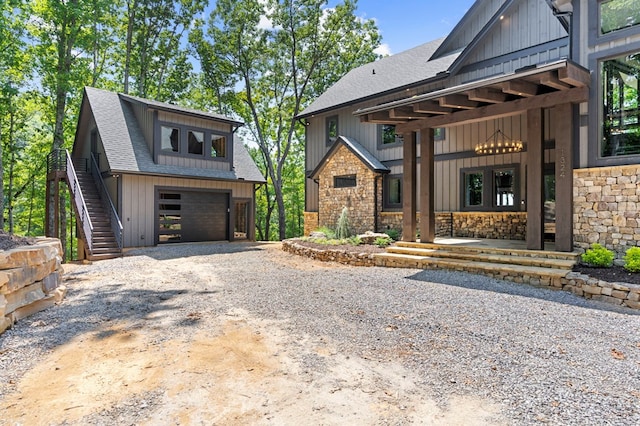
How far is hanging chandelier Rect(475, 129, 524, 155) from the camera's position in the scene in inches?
377

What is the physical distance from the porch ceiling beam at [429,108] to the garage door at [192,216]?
9991mm

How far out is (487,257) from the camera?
7.32 meters

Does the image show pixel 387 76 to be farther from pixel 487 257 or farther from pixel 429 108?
pixel 487 257

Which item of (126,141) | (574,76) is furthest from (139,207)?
(574,76)

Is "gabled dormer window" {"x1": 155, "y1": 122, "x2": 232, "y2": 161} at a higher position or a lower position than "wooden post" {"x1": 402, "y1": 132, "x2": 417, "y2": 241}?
higher

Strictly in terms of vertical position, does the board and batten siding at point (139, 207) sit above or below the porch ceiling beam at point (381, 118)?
below

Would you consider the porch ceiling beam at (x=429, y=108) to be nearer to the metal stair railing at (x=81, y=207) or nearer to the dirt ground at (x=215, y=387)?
the dirt ground at (x=215, y=387)

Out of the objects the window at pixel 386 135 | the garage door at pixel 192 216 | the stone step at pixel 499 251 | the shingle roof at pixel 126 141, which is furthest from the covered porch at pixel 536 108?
the garage door at pixel 192 216

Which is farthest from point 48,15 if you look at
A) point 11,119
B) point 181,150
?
point 181,150

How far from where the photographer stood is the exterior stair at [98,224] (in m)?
10.9

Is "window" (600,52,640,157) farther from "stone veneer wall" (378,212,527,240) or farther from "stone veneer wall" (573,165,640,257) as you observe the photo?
"stone veneer wall" (378,212,527,240)

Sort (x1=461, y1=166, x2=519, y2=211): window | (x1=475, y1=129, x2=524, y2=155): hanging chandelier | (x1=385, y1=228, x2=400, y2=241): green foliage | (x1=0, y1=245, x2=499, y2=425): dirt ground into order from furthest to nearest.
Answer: (x1=385, y1=228, x2=400, y2=241): green foliage < (x1=461, y1=166, x2=519, y2=211): window < (x1=475, y1=129, x2=524, y2=155): hanging chandelier < (x1=0, y1=245, x2=499, y2=425): dirt ground

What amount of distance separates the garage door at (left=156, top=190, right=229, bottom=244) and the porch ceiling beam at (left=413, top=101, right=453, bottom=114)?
999 cm

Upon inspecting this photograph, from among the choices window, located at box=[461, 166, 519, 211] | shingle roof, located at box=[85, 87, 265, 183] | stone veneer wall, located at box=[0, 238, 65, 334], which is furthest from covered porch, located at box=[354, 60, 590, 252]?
shingle roof, located at box=[85, 87, 265, 183]
